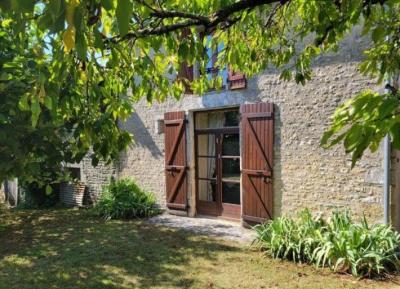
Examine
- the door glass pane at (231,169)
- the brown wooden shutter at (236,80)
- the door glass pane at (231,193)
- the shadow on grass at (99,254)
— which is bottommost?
the shadow on grass at (99,254)

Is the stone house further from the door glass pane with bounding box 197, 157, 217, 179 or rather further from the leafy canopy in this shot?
the leafy canopy

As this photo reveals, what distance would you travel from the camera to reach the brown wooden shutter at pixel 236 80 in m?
6.89

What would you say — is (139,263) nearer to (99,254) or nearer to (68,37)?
(99,254)

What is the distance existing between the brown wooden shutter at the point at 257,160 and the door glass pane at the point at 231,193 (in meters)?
0.49

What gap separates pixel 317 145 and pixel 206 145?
270cm

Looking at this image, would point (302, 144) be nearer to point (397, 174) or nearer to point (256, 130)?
point (256, 130)

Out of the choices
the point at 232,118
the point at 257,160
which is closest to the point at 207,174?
the point at 232,118

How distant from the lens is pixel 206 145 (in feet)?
26.2

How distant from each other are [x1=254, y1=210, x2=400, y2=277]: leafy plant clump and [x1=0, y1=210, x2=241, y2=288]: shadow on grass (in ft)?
2.80

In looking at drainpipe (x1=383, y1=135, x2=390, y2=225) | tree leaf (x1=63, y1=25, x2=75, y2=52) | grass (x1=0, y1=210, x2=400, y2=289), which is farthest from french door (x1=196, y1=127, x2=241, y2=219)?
tree leaf (x1=63, y1=25, x2=75, y2=52)

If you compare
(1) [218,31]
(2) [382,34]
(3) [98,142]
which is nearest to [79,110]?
(3) [98,142]

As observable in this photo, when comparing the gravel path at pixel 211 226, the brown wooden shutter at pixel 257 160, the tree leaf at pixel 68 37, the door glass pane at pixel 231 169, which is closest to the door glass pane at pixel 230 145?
the door glass pane at pixel 231 169

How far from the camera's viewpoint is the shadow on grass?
4.59 m

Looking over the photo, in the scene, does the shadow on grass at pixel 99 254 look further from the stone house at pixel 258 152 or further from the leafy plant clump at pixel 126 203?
the stone house at pixel 258 152
